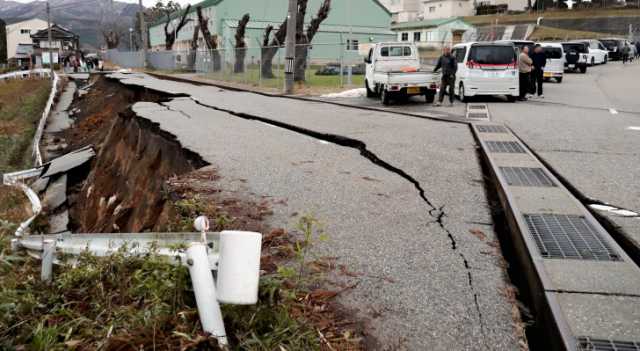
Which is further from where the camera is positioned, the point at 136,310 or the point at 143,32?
the point at 143,32

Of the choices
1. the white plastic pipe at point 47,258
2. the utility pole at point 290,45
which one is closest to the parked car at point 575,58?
the utility pole at point 290,45

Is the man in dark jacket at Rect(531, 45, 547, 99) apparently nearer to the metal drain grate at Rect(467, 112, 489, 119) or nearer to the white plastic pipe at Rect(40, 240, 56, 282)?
the metal drain grate at Rect(467, 112, 489, 119)

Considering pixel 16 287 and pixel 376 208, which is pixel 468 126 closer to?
pixel 376 208

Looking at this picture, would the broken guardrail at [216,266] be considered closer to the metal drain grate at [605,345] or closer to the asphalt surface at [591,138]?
the metal drain grate at [605,345]

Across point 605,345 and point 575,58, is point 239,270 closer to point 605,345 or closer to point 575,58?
point 605,345

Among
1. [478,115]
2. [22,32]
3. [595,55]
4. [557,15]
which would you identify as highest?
[22,32]

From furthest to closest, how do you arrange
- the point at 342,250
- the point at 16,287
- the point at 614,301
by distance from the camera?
the point at 342,250
the point at 16,287
the point at 614,301

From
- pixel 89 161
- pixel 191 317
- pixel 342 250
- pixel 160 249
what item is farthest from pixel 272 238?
pixel 89 161

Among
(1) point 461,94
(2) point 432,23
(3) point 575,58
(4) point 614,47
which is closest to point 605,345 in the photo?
(1) point 461,94

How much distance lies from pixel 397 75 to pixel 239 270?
15601mm

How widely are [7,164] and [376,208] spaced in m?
13.0

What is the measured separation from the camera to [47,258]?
3803 millimetres

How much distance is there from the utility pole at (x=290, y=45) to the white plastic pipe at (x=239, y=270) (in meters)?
20.8

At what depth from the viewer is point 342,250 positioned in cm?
439
